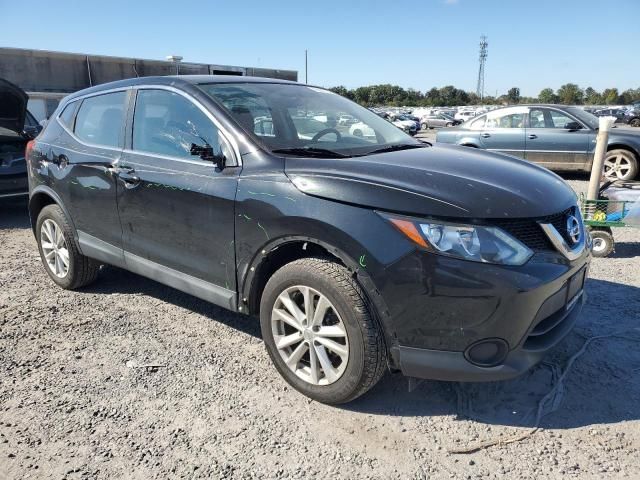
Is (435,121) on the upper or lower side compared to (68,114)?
lower

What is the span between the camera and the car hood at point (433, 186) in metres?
2.34

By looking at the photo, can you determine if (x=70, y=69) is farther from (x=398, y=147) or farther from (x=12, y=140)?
(x=398, y=147)

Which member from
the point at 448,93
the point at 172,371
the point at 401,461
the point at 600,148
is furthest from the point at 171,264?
the point at 448,93

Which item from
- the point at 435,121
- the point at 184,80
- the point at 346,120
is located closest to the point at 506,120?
the point at 346,120

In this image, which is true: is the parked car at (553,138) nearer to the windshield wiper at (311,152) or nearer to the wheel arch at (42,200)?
the windshield wiper at (311,152)

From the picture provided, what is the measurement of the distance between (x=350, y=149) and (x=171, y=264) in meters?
1.38

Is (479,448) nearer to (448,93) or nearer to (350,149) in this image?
(350,149)

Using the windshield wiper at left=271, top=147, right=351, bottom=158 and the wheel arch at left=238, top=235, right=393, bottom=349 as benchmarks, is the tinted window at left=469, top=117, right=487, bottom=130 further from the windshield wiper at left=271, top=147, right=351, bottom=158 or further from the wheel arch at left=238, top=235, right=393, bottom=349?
the wheel arch at left=238, top=235, right=393, bottom=349

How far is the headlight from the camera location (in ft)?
7.41

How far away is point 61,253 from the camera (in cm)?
437

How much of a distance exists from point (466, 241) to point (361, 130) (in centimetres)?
156

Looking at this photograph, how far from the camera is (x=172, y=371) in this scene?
310 centimetres

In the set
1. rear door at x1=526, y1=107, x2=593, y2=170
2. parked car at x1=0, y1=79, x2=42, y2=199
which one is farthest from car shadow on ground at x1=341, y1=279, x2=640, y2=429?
rear door at x1=526, y1=107, x2=593, y2=170

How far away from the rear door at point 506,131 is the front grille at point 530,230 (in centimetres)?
815
